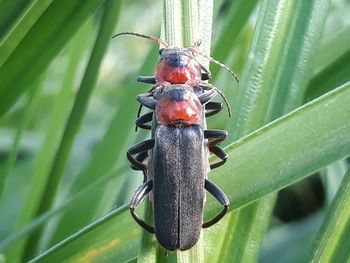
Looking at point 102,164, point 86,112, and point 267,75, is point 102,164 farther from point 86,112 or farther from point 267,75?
point 267,75

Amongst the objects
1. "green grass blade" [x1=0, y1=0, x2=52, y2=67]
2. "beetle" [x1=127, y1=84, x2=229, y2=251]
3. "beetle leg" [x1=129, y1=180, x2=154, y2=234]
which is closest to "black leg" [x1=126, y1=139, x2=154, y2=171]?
"beetle" [x1=127, y1=84, x2=229, y2=251]

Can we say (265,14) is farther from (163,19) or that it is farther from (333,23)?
(333,23)

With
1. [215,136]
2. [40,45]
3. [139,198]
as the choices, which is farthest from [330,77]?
[40,45]

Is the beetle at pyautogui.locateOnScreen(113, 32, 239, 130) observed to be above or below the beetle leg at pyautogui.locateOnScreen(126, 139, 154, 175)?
above

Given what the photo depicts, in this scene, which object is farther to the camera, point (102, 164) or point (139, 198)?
point (102, 164)

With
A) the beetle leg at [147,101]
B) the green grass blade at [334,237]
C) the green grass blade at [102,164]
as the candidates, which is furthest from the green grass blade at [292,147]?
the green grass blade at [102,164]

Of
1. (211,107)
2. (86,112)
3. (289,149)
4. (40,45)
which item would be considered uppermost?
(40,45)

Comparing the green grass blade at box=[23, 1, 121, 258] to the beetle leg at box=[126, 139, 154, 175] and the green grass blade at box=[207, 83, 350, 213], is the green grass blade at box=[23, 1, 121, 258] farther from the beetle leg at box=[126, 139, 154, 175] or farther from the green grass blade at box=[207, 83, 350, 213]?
the green grass blade at box=[207, 83, 350, 213]
